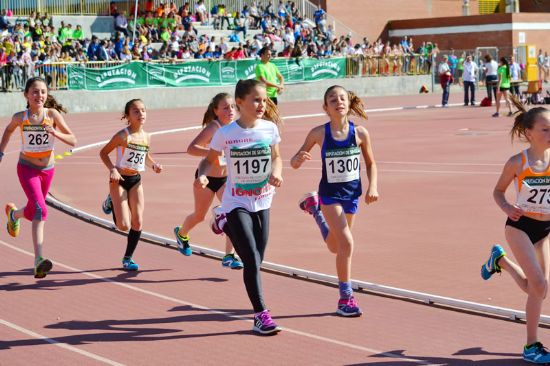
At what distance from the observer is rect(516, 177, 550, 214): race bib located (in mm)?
6633

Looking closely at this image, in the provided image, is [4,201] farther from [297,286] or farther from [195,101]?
[195,101]

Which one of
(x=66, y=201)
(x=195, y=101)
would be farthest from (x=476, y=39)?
(x=66, y=201)

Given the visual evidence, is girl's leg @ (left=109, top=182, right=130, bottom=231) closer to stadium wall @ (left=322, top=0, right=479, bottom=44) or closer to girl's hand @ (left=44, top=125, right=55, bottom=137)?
girl's hand @ (left=44, top=125, right=55, bottom=137)

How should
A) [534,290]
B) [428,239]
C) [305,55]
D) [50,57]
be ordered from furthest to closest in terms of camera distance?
[305,55] → [50,57] → [428,239] → [534,290]

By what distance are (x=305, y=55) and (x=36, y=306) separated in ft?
129

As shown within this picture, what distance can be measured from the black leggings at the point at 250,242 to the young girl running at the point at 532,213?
1909mm

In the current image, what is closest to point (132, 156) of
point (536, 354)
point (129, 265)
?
point (129, 265)

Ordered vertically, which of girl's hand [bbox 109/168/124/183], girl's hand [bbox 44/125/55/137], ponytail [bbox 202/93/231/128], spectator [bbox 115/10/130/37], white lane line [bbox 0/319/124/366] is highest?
spectator [bbox 115/10/130/37]

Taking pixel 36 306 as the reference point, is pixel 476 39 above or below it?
above

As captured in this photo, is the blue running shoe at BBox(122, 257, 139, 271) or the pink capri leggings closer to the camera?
the pink capri leggings

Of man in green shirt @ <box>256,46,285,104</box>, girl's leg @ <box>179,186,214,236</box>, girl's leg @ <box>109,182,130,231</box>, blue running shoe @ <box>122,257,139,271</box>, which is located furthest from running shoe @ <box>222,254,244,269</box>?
man in green shirt @ <box>256,46,285,104</box>

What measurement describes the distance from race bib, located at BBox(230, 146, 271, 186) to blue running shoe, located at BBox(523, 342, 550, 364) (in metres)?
2.42

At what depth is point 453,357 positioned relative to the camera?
6.71 meters

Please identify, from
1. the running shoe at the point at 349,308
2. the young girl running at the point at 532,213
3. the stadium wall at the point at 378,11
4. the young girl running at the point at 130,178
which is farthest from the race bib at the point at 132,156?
the stadium wall at the point at 378,11
